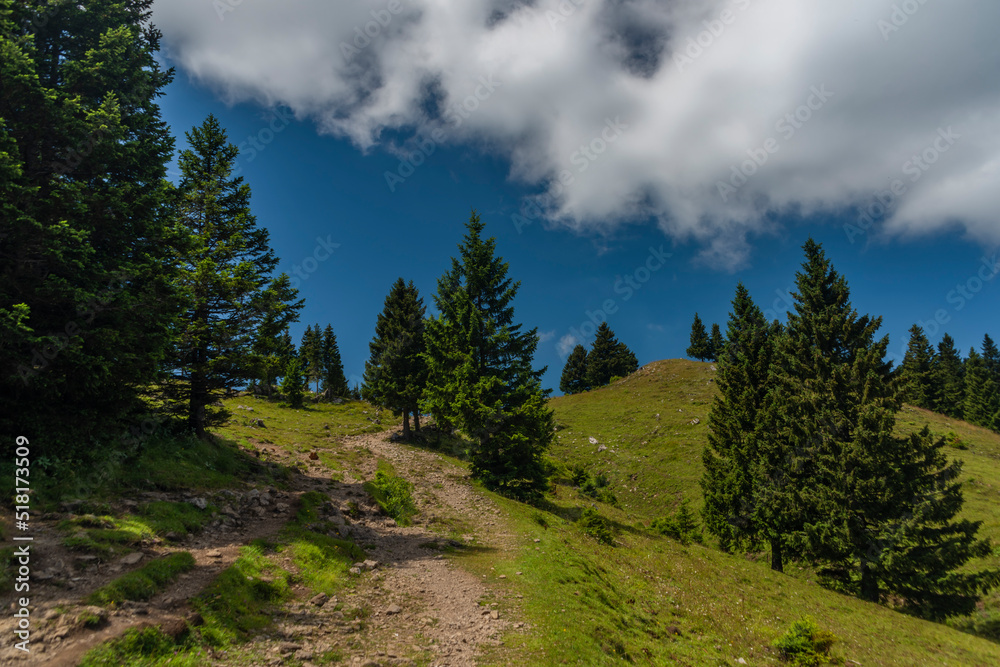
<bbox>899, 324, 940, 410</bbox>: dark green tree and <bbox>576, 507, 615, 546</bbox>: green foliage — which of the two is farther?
<bbox>899, 324, 940, 410</bbox>: dark green tree

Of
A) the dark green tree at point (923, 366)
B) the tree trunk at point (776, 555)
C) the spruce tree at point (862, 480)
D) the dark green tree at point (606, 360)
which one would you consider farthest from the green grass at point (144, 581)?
the dark green tree at point (923, 366)

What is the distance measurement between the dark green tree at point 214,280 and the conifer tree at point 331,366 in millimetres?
61809

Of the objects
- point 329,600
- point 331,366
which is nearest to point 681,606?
point 329,600

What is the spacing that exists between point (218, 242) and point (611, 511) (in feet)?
102

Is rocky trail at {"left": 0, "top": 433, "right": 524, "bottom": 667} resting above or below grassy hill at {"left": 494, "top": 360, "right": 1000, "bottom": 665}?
above

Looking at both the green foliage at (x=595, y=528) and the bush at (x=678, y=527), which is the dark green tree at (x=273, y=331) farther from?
the bush at (x=678, y=527)

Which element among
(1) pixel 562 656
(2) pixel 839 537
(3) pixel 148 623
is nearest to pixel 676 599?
(1) pixel 562 656

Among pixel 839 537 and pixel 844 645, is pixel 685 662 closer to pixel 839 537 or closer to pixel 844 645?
pixel 844 645

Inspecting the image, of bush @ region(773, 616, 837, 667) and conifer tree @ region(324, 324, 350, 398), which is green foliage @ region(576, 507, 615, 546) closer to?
bush @ region(773, 616, 837, 667)

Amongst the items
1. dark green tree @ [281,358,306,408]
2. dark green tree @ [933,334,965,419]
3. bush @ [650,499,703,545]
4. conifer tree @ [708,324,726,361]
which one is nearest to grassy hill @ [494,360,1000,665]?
bush @ [650,499,703,545]

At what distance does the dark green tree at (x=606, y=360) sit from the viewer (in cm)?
9728

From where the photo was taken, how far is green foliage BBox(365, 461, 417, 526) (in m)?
19.6

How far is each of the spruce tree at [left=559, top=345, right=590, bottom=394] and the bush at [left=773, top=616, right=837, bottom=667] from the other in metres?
89.6

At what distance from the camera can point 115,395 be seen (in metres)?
13.8
